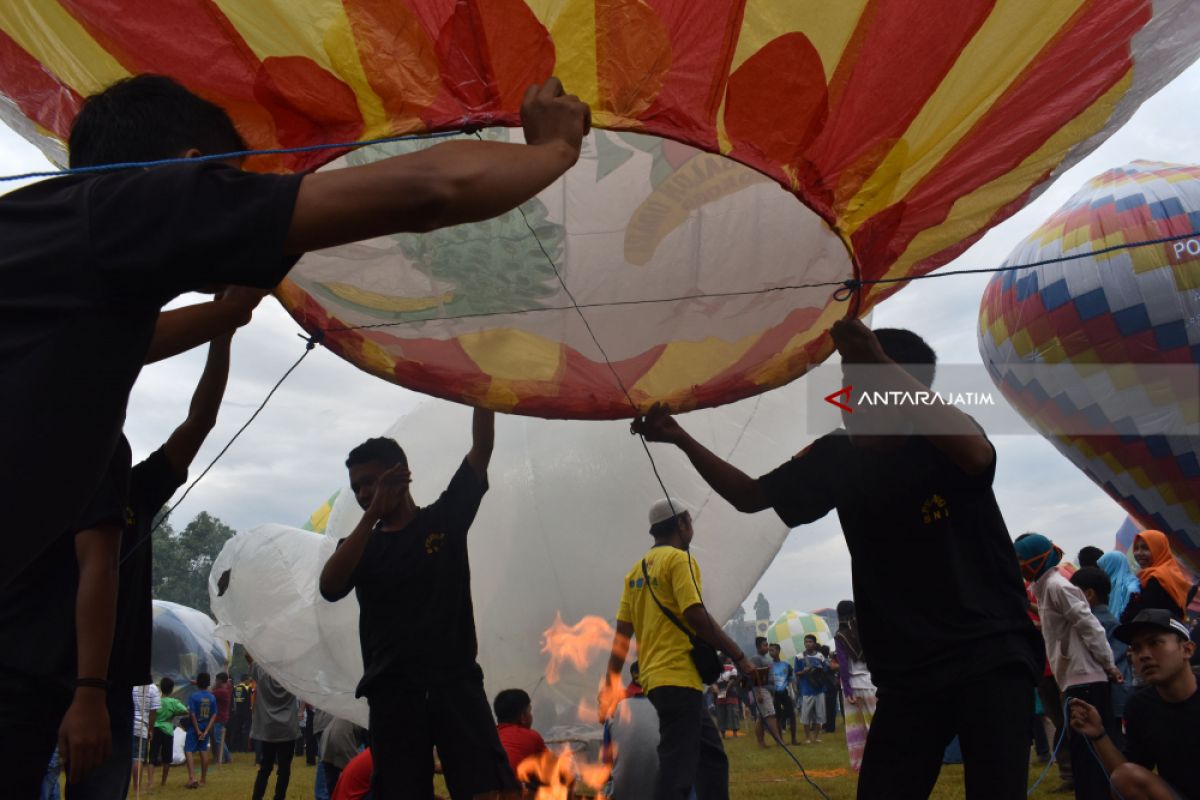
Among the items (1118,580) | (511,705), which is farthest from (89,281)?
(1118,580)

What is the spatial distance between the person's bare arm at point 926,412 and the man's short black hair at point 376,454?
78.9 inches

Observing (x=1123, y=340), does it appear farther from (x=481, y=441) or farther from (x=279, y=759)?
(x=481, y=441)

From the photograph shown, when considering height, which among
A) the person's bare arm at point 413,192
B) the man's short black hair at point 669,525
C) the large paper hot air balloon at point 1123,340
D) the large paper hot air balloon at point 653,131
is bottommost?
the person's bare arm at point 413,192

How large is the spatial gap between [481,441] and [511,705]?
193 centimetres

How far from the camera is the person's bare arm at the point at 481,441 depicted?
3971mm

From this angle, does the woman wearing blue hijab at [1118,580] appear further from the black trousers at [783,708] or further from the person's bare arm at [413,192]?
the black trousers at [783,708]

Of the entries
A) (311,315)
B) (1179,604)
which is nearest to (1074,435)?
(1179,604)

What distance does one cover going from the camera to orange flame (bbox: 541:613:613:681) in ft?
20.4

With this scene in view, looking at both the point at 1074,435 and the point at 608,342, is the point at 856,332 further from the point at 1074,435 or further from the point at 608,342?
the point at 1074,435

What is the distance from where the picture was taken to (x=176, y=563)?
74.1 m

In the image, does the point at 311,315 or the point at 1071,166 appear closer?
the point at 1071,166

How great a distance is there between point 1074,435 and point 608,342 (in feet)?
39.7

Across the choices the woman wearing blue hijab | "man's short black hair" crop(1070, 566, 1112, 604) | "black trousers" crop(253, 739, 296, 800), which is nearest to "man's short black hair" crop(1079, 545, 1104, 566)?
the woman wearing blue hijab

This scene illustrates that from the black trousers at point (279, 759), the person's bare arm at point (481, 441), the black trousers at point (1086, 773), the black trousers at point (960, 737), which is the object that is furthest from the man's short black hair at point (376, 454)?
the black trousers at point (279, 759)
